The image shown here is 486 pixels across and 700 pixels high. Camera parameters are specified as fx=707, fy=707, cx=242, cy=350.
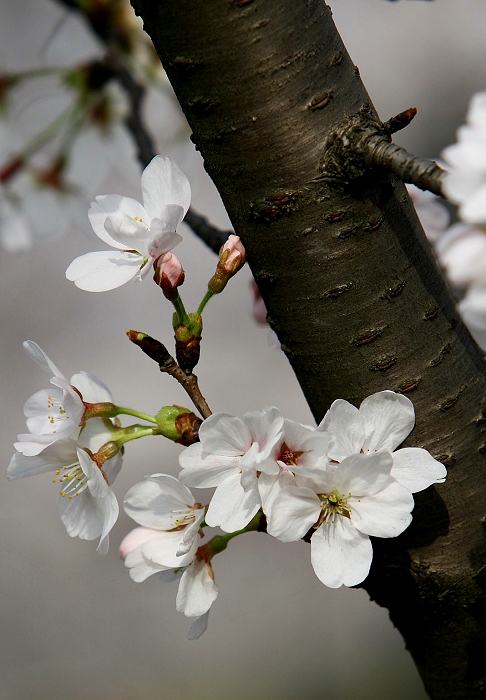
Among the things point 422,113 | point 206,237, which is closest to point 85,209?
point 206,237

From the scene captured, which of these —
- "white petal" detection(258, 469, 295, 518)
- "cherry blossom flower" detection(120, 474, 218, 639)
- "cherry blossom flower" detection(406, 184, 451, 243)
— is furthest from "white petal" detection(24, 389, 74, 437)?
"cherry blossom flower" detection(406, 184, 451, 243)

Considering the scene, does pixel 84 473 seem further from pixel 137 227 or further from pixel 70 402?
pixel 137 227

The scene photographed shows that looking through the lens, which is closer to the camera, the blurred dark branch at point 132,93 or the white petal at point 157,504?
the white petal at point 157,504

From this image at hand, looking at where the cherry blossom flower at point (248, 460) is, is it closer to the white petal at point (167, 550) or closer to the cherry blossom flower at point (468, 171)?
the white petal at point (167, 550)

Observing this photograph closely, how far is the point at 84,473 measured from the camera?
0.50m

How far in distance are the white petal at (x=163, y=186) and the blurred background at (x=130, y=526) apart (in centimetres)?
177

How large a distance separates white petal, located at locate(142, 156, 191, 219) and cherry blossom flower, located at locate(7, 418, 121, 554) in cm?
17

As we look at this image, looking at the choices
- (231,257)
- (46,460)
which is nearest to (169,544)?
(46,460)

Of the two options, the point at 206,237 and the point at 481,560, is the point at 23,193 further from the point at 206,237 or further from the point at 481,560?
the point at 481,560

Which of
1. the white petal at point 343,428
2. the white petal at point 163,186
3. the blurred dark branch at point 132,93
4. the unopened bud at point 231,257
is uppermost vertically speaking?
the blurred dark branch at point 132,93

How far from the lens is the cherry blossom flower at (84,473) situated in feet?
1.60

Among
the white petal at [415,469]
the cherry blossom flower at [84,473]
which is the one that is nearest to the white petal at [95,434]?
the cherry blossom flower at [84,473]

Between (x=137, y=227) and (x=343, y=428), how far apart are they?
0.64 ft

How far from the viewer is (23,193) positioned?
0.99 metres
